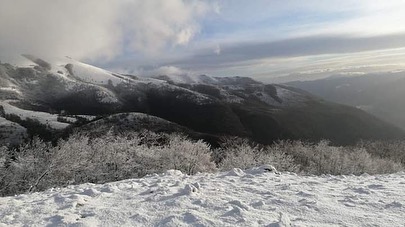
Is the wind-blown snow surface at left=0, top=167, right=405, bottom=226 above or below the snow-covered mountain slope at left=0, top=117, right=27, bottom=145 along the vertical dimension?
above

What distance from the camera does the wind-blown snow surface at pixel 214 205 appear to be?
10.1 m

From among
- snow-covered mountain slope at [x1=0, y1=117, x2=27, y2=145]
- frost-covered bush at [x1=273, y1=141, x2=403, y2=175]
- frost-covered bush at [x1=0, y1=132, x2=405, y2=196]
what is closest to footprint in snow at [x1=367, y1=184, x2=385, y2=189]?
frost-covered bush at [x1=0, y1=132, x2=405, y2=196]

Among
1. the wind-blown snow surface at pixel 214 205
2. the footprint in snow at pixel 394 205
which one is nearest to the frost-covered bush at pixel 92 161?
the wind-blown snow surface at pixel 214 205

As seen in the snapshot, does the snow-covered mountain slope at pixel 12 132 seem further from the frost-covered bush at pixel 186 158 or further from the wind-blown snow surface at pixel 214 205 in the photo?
the wind-blown snow surface at pixel 214 205

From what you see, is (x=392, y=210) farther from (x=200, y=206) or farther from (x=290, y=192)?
(x=200, y=206)

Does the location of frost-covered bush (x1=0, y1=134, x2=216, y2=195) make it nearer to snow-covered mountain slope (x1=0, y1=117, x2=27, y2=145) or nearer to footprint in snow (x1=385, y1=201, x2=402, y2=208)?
footprint in snow (x1=385, y1=201, x2=402, y2=208)

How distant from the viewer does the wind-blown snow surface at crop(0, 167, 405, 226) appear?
10078mm

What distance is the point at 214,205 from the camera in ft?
37.2

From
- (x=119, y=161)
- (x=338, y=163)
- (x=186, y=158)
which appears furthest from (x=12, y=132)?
(x=338, y=163)

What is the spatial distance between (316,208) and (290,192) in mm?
2089

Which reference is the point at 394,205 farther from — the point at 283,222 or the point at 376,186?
the point at 283,222

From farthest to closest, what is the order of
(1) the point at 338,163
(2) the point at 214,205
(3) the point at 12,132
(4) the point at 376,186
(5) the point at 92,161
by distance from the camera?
(3) the point at 12,132, (1) the point at 338,163, (5) the point at 92,161, (4) the point at 376,186, (2) the point at 214,205

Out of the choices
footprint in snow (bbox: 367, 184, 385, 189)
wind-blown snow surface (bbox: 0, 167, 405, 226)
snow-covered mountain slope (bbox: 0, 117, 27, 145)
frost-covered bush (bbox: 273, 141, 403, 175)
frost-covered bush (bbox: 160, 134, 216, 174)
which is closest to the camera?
wind-blown snow surface (bbox: 0, 167, 405, 226)

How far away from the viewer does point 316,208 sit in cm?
1116
